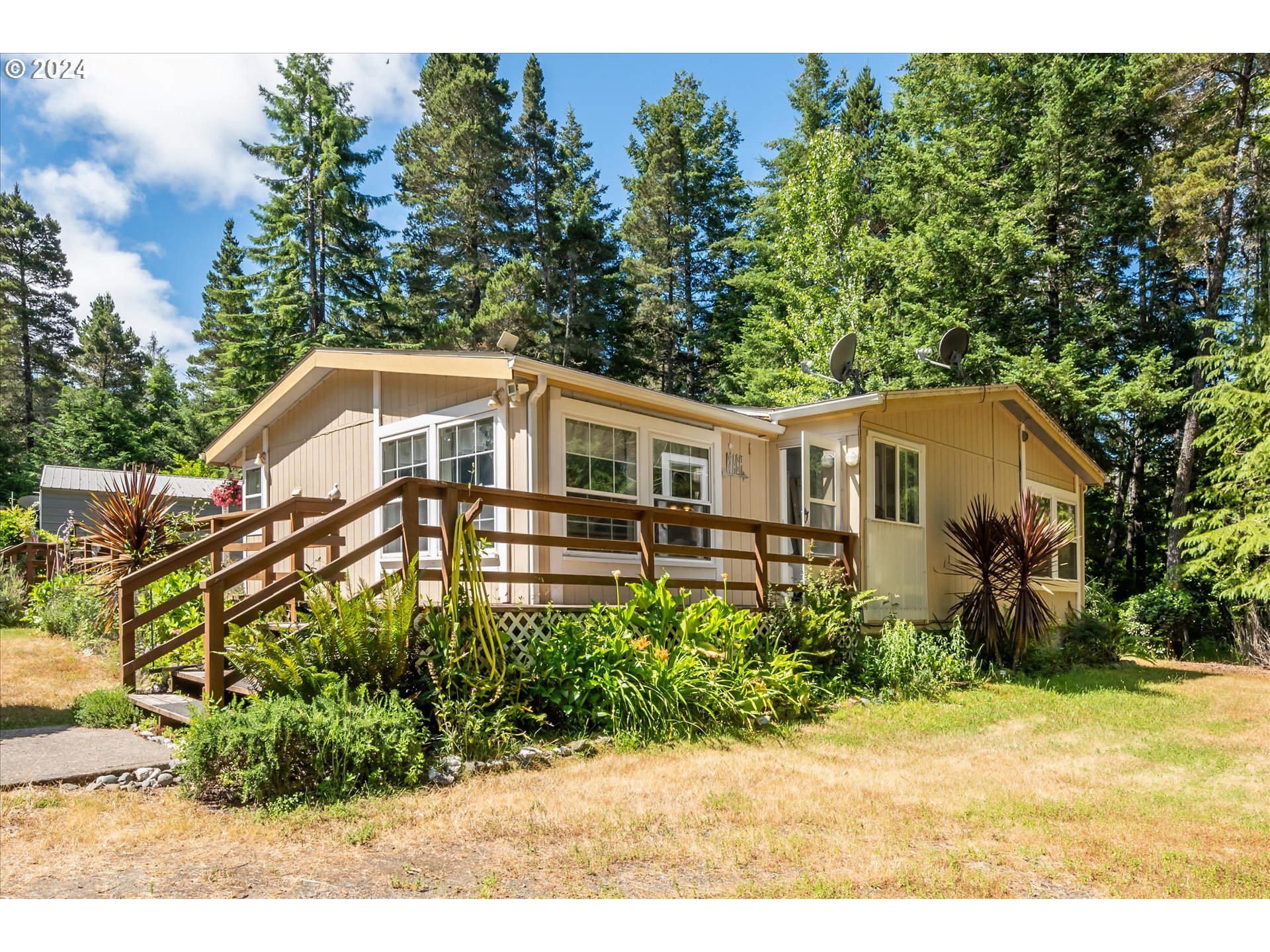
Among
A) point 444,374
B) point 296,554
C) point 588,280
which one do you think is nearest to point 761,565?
point 444,374

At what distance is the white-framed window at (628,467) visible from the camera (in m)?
7.18

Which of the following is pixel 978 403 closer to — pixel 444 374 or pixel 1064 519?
pixel 1064 519

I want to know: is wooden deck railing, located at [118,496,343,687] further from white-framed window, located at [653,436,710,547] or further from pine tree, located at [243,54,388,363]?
white-framed window, located at [653,436,710,547]

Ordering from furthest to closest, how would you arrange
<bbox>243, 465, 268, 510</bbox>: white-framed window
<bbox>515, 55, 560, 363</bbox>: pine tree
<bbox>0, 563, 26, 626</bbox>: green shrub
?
1. <bbox>515, 55, 560, 363</bbox>: pine tree
2. <bbox>243, 465, 268, 510</bbox>: white-framed window
3. <bbox>0, 563, 26, 626</bbox>: green shrub

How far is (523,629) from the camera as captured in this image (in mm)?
5672

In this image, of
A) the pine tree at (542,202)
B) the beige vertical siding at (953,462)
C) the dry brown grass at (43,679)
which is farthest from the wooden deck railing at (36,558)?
the beige vertical siding at (953,462)

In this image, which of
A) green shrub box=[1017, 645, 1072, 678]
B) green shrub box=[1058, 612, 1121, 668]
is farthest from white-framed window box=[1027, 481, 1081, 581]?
green shrub box=[1017, 645, 1072, 678]

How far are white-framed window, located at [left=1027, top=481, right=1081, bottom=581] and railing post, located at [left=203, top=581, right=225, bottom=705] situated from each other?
1059 cm

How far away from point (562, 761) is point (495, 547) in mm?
2600

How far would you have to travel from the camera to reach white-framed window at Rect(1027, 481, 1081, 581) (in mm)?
12367

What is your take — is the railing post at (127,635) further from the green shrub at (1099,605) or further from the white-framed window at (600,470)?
the green shrub at (1099,605)

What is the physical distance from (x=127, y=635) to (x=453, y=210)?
7766mm
